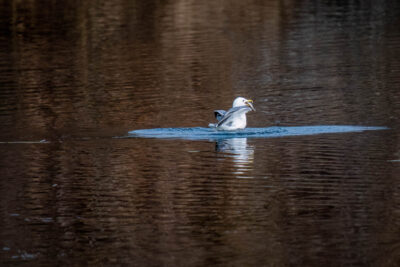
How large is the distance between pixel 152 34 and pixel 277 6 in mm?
16089

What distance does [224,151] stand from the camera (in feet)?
61.8

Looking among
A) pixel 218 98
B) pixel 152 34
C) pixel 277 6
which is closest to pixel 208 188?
pixel 218 98

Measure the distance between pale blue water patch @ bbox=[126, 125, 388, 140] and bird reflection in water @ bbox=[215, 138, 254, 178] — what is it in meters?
0.45

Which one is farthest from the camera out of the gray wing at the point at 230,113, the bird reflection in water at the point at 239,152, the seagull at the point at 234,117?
the seagull at the point at 234,117

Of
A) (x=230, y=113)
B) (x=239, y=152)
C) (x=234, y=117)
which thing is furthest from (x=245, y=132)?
(x=239, y=152)

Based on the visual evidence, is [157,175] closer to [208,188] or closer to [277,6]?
[208,188]

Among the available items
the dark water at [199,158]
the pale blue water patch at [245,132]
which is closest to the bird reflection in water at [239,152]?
the dark water at [199,158]

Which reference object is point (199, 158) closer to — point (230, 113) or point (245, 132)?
point (230, 113)

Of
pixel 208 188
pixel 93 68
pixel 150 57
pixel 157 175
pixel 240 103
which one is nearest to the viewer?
pixel 208 188

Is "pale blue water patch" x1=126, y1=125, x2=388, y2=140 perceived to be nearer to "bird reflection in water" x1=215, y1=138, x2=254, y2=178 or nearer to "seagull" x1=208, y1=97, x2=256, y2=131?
"seagull" x1=208, y1=97, x2=256, y2=131

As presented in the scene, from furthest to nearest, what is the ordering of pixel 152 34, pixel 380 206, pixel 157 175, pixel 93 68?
pixel 152 34 < pixel 93 68 < pixel 157 175 < pixel 380 206

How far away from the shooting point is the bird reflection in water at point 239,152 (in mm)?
16755

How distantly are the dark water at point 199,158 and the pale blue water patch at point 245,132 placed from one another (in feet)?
1.08

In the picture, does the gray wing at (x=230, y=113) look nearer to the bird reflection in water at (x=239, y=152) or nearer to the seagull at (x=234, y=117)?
the seagull at (x=234, y=117)
